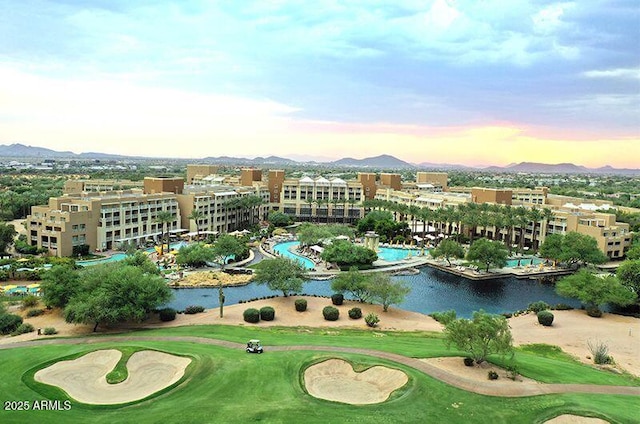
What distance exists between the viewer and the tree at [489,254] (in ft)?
226

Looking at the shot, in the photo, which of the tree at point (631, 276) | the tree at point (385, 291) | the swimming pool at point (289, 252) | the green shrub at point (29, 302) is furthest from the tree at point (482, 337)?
the green shrub at point (29, 302)

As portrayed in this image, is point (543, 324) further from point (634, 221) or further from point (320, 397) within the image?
point (634, 221)

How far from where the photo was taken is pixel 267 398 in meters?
27.2

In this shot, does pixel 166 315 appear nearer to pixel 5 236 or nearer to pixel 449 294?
pixel 449 294

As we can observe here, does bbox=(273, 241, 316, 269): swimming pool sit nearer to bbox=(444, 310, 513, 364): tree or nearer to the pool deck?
the pool deck

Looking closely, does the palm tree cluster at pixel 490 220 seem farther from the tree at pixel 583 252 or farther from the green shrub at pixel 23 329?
the green shrub at pixel 23 329

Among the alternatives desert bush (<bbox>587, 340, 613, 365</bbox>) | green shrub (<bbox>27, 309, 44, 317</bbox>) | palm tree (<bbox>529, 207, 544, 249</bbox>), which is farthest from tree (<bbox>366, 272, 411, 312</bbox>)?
palm tree (<bbox>529, 207, 544, 249</bbox>)

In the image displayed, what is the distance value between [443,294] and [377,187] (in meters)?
74.4

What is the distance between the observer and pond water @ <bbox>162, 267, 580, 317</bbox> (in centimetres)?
5488

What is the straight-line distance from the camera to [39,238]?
7319 cm

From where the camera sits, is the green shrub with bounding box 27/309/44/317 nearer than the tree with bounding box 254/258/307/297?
Yes

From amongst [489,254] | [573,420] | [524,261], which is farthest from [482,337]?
[524,261]

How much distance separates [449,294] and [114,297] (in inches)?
1572

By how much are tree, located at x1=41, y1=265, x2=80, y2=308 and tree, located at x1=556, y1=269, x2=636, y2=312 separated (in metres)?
52.2
